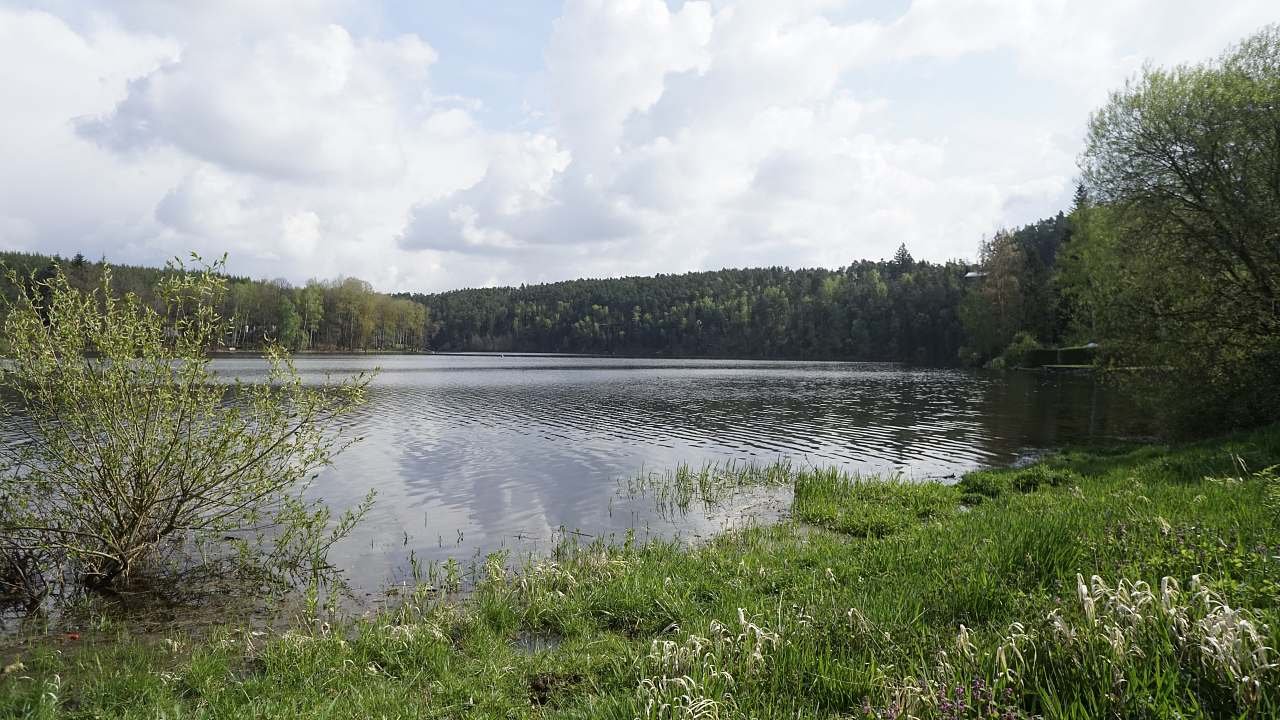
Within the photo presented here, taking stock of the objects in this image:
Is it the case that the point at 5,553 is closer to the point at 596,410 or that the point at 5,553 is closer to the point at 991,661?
the point at 991,661

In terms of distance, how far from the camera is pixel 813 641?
5758 mm

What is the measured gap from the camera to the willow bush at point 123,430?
10.5m

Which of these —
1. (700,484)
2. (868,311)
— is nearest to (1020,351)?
(700,484)

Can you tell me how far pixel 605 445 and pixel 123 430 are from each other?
20089mm

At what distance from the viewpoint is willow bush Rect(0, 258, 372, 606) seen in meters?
10.5

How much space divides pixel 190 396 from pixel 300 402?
1769 mm

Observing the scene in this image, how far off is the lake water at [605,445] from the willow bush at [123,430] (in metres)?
3.28

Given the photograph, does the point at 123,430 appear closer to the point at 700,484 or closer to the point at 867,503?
the point at 700,484

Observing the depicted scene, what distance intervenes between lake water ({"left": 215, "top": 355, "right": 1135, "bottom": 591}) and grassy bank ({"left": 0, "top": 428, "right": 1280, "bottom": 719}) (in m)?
4.24

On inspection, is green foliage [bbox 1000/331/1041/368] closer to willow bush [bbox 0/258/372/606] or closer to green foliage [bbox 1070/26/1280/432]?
green foliage [bbox 1070/26/1280/432]

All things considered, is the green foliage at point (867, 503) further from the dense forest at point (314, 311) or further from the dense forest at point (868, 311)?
the dense forest at point (314, 311)

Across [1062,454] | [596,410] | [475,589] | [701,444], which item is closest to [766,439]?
[701,444]

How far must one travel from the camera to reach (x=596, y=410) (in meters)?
44.2

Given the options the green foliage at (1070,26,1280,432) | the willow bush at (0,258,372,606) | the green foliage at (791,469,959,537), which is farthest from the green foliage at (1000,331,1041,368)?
the willow bush at (0,258,372,606)
